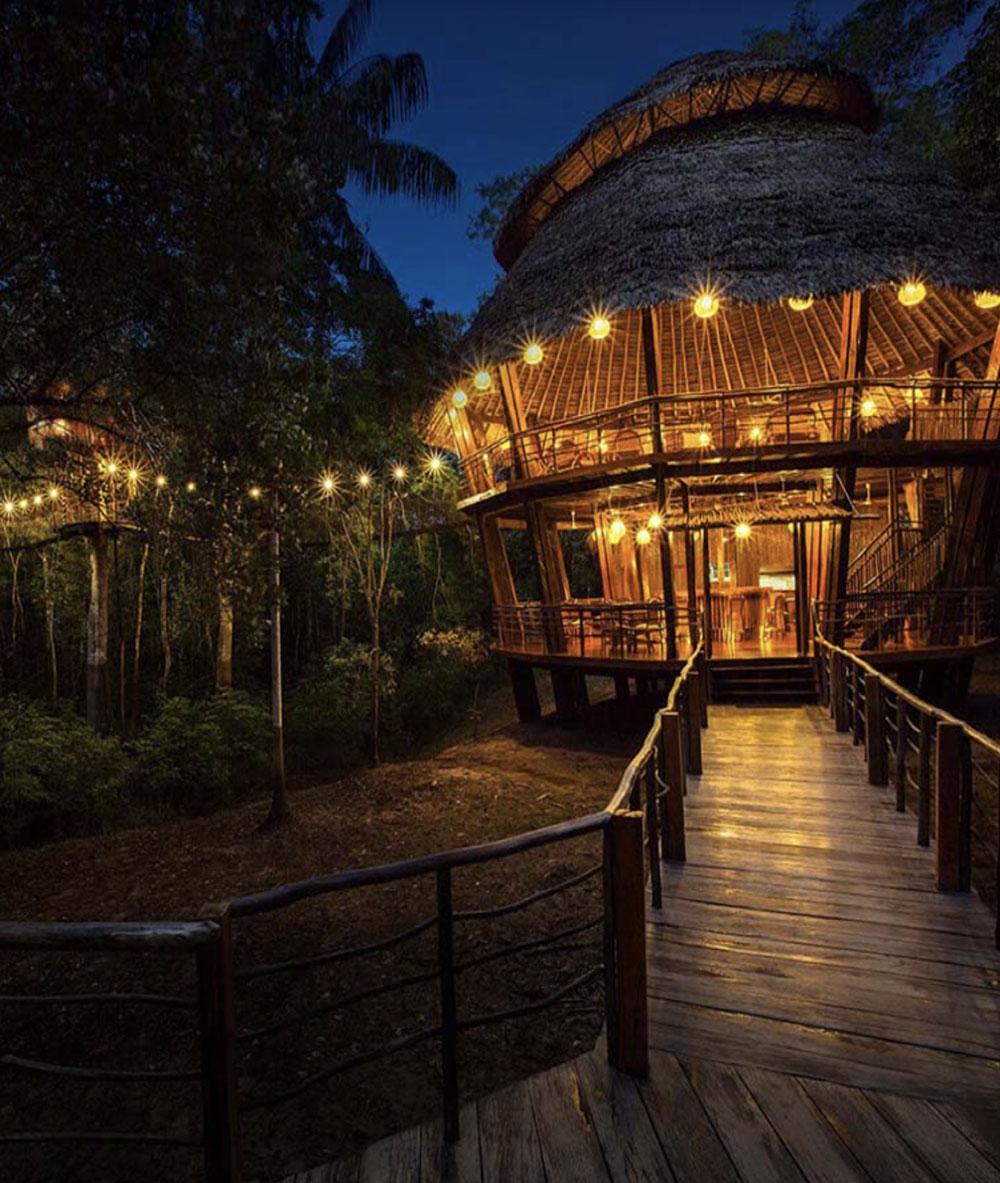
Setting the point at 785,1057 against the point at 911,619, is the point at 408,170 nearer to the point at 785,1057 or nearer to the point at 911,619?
the point at 911,619

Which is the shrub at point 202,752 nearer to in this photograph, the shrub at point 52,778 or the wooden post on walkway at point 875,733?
the shrub at point 52,778

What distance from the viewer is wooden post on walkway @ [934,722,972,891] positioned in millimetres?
4086

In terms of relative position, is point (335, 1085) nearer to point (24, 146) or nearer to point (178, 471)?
point (178, 471)

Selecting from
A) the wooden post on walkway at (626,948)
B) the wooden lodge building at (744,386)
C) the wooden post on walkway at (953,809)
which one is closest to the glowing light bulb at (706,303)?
the wooden lodge building at (744,386)

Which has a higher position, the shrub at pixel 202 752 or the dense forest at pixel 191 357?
the dense forest at pixel 191 357

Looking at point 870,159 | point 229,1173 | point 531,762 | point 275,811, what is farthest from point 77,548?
point 870,159

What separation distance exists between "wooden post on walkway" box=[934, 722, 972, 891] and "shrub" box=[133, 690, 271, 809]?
13.3m

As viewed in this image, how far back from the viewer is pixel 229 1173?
196cm

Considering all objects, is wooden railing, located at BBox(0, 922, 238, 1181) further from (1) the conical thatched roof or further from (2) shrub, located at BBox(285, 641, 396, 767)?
(2) shrub, located at BBox(285, 641, 396, 767)

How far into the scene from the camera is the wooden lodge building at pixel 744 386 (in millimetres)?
11141

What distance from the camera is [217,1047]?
193 centimetres

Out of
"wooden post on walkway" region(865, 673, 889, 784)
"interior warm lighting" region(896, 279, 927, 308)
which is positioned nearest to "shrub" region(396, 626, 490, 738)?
"interior warm lighting" region(896, 279, 927, 308)

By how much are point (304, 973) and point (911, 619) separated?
1225cm

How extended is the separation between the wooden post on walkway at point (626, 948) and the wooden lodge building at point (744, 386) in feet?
28.9
